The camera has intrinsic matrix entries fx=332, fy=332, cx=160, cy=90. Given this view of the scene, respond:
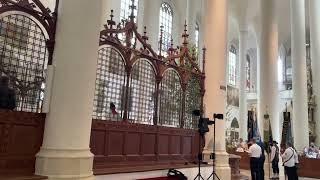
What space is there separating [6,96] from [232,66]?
27147 millimetres

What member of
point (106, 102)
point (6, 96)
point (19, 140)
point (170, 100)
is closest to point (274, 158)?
point (170, 100)

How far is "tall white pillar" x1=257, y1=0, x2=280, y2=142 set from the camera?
1452cm

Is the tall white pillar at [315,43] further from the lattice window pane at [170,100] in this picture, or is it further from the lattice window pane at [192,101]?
the lattice window pane at [170,100]

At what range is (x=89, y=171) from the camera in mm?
5254

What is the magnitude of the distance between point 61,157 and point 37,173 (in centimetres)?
49

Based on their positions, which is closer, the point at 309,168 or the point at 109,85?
the point at 109,85

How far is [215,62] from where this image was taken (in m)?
9.80

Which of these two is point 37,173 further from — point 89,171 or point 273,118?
point 273,118

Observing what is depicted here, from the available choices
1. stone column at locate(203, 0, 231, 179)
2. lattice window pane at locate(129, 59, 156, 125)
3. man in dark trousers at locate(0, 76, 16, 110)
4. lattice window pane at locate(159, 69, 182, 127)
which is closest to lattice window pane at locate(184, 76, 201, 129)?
stone column at locate(203, 0, 231, 179)

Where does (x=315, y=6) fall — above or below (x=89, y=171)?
above

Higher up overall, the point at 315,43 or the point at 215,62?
the point at 315,43

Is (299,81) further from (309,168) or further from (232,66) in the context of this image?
(232,66)

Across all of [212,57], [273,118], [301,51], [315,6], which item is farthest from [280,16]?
[212,57]

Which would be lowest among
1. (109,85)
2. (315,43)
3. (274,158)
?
(274,158)
